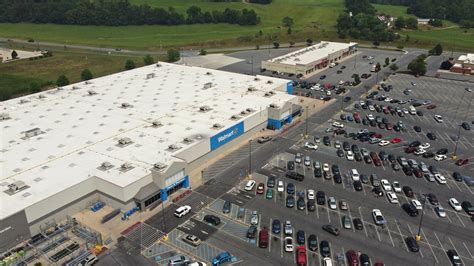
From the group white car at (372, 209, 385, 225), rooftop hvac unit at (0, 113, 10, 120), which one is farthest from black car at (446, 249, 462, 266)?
rooftop hvac unit at (0, 113, 10, 120)

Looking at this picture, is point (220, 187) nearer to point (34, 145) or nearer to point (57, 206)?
point (57, 206)

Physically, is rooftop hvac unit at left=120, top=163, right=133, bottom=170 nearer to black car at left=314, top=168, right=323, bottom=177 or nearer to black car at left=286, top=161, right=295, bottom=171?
black car at left=286, top=161, right=295, bottom=171

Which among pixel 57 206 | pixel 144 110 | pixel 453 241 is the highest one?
pixel 144 110

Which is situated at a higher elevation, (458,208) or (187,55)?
(187,55)

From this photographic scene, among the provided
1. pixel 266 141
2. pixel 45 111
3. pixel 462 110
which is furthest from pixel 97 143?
pixel 462 110

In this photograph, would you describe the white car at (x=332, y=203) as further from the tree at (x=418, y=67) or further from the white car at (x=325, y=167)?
the tree at (x=418, y=67)
